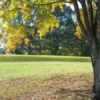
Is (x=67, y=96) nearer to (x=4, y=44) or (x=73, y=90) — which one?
(x=73, y=90)

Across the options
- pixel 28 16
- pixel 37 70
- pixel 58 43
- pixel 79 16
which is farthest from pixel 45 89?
pixel 58 43

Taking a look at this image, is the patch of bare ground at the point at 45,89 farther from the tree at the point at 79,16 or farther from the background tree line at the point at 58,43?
the background tree line at the point at 58,43

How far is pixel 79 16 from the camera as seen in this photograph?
408 inches

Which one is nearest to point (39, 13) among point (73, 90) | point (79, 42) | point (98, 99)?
point (73, 90)

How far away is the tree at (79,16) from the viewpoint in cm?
1002

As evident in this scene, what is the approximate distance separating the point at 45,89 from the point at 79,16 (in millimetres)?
2649

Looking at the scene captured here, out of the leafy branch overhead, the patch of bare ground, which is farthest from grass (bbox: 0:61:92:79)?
the leafy branch overhead

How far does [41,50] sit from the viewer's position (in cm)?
5916

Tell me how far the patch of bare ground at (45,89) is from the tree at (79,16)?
703 mm

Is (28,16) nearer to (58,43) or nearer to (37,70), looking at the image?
(37,70)

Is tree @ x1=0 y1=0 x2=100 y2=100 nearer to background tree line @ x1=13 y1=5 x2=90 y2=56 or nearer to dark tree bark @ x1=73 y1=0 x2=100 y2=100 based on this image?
dark tree bark @ x1=73 y1=0 x2=100 y2=100

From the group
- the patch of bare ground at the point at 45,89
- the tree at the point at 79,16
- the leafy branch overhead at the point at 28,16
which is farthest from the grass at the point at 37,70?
the tree at the point at 79,16

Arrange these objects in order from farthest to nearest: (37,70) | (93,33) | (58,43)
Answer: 1. (58,43)
2. (37,70)
3. (93,33)

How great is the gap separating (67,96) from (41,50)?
49327 mm
